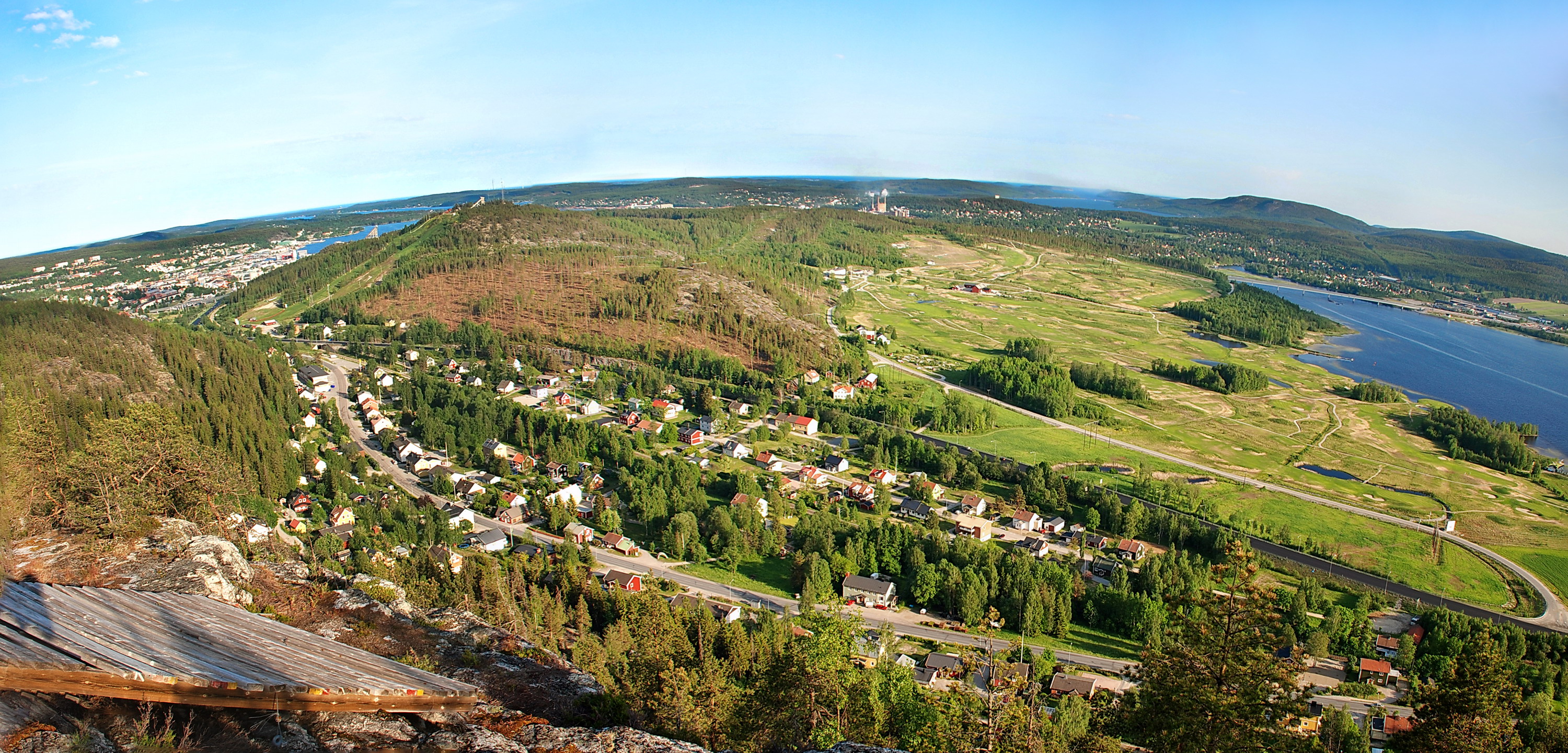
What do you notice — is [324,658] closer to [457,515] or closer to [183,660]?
[183,660]

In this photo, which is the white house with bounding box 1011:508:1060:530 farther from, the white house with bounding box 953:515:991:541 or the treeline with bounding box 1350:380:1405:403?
the treeline with bounding box 1350:380:1405:403

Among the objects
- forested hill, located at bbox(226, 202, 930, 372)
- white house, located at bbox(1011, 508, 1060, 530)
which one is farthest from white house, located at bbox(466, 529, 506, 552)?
forested hill, located at bbox(226, 202, 930, 372)

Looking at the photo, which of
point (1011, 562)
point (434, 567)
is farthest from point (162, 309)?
point (1011, 562)

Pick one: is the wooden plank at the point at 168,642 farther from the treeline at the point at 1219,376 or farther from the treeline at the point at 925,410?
the treeline at the point at 1219,376

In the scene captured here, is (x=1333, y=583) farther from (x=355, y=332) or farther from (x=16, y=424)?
(x=355, y=332)

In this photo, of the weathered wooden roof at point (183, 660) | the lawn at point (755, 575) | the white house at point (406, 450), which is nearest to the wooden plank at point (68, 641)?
the weathered wooden roof at point (183, 660)

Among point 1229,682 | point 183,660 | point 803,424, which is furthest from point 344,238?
point 1229,682
